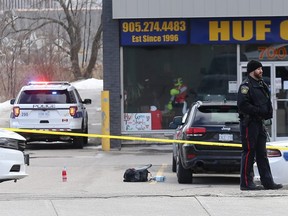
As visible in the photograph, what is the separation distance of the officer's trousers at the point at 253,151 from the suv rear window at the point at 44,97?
11445 millimetres

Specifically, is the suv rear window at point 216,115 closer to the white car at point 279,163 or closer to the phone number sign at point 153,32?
the white car at point 279,163

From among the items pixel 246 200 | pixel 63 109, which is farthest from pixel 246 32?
pixel 246 200

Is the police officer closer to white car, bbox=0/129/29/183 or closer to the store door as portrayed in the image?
white car, bbox=0/129/29/183

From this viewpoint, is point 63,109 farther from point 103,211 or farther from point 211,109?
point 103,211

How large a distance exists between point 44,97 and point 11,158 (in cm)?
1101

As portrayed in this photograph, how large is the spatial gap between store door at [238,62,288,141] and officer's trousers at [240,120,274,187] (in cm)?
1068

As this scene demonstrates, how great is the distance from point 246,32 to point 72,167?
7293 millimetres

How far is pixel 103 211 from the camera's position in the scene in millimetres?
9289

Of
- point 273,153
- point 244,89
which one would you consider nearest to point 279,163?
point 273,153

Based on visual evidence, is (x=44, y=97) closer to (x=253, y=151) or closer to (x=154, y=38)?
(x=154, y=38)

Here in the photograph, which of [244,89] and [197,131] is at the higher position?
[244,89]

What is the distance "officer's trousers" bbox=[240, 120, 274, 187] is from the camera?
35.3ft

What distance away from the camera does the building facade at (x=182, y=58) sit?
21375 millimetres

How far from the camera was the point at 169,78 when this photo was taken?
2200 centimetres
